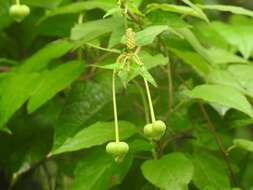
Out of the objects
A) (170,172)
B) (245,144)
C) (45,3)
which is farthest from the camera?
(45,3)

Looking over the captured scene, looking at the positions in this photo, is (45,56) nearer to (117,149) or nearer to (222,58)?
(222,58)

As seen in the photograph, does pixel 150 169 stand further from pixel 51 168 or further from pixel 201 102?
pixel 51 168

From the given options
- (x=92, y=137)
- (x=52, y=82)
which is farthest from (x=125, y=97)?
(x=92, y=137)

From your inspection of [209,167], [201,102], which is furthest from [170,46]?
[209,167]

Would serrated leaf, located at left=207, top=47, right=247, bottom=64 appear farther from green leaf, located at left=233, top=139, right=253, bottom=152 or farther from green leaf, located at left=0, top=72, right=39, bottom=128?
green leaf, located at left=0, top=72, right=39, bottom=128

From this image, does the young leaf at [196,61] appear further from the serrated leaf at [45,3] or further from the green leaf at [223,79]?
the serrated leaf at [45,3]
